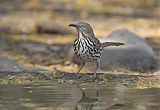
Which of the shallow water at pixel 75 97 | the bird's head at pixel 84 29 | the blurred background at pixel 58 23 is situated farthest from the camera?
the blurred background at pixel 58 23

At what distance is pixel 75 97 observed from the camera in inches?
313

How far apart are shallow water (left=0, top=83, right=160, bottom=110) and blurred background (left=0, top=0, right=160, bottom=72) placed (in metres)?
3.76

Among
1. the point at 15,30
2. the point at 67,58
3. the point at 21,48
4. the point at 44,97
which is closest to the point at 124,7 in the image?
the point at 15,30

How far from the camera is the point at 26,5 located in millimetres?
21844

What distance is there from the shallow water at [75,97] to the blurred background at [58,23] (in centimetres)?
376

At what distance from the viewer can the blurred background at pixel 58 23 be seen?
1470 cm

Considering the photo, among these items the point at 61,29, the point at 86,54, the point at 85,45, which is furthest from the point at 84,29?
the point at 61,29

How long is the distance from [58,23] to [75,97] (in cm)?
1113

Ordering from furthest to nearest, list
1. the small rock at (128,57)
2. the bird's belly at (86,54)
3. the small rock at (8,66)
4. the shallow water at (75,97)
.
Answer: the small rock at (128,57) < the small rock at (8,66) < the bird's belly at (86,54) < the shallow water at (75,97)

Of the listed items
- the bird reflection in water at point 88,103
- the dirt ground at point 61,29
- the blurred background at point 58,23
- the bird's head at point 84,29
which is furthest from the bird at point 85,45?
the blurred background at point 58,23

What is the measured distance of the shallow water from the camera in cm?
728

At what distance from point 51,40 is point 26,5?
5.11 metres

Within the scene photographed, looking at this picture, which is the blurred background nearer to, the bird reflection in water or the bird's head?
the bird's head

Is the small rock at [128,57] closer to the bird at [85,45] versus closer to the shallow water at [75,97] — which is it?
the bird at [85,45]
